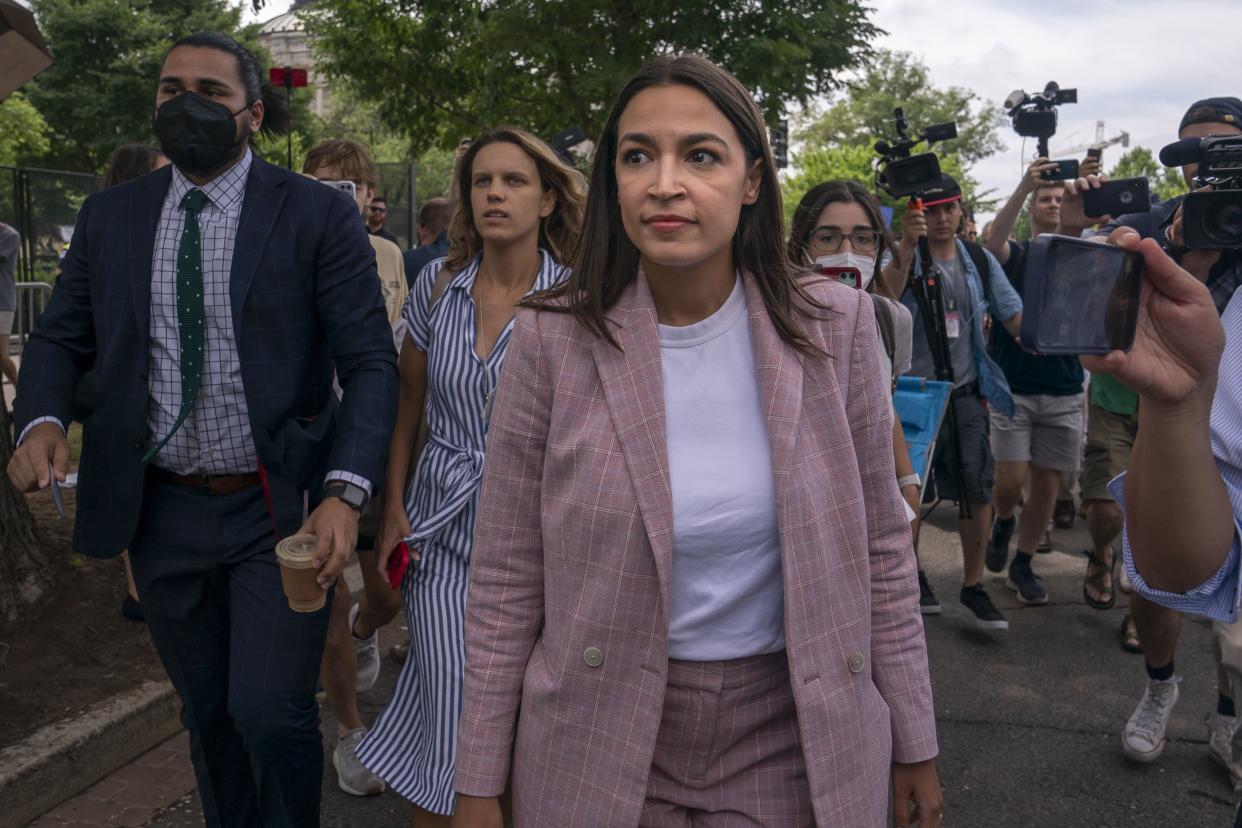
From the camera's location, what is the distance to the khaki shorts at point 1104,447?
5961mm

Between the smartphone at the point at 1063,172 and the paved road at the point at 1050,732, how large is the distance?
2.36m

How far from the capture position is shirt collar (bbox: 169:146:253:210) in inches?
124

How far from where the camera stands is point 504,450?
6.79 ft

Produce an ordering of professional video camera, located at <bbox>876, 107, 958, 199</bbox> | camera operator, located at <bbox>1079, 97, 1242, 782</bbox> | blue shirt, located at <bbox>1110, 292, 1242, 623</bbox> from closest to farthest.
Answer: camera operator, located at <bbox>1079, 97, 1242, 782</bbox>, blue shirt, located at <bbox>1110, 292, 1242, 623</bbox>, professional video camera, located at <bbox>876, 107, 958, 199</bbox>

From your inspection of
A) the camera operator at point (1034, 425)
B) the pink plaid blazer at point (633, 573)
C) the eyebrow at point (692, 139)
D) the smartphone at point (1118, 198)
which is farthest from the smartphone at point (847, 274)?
the camera operator at point (1034, 425)

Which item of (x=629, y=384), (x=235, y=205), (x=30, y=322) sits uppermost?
(x=235, y=205)

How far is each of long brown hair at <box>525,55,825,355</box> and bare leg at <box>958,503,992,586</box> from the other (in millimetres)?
4366

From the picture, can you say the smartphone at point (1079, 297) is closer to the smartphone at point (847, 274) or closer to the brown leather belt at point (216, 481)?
the brown leather belt at point (216, 481)

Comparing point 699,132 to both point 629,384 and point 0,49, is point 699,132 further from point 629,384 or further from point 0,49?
point 0,49

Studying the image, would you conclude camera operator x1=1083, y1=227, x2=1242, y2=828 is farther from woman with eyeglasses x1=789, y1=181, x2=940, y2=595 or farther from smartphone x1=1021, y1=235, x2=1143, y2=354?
woman with eyeglasses x1=789, y1=181, x2=940, y2=595

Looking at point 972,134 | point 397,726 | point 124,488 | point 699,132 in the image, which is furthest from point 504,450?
point 972,134

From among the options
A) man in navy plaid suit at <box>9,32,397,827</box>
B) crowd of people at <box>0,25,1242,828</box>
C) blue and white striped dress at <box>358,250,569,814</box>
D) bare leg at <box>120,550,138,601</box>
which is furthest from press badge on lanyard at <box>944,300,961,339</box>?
bare leg at <box>120,550,138,601</box>

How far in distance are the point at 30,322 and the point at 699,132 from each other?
42.6 feet

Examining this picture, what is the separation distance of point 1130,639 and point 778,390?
4.73 meters
